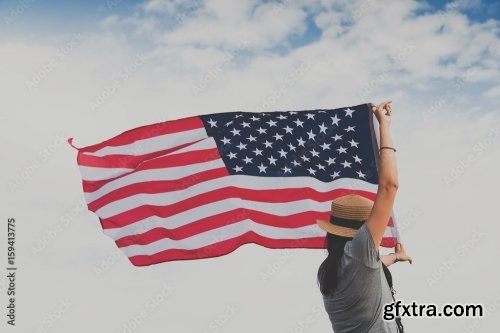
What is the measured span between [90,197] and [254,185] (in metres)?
1.96

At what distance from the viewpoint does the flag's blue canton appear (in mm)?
7090

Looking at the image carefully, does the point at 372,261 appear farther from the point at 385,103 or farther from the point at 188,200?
the point at 188,200

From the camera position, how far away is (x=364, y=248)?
2.84 m

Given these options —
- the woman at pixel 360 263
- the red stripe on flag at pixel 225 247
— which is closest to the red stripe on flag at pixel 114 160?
the red stripe on flag at pixel 225 247

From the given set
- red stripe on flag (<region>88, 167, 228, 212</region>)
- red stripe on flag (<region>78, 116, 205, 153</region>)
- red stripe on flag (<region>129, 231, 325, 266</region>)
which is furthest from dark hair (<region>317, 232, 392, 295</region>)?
red stripe on flag (<region>78, 116, 205, 153</region>)

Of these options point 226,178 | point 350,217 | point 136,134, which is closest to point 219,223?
point 226,178

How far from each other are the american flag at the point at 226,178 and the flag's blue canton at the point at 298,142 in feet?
0.04

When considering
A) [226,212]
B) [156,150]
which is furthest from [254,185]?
[156,150]

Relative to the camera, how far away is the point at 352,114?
7.10 m

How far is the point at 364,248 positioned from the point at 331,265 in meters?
0.24

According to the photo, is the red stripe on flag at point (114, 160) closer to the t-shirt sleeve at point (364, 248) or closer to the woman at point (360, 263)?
the woman at point (360, 263)

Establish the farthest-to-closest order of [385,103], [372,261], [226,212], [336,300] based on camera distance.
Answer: [226,212], [385,103], [336,300], [372,261]

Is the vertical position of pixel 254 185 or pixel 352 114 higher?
pixel 352 114

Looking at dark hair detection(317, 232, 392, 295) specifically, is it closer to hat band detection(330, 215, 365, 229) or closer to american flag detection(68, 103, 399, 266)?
hat band detection(330, 215, 365, 229)
